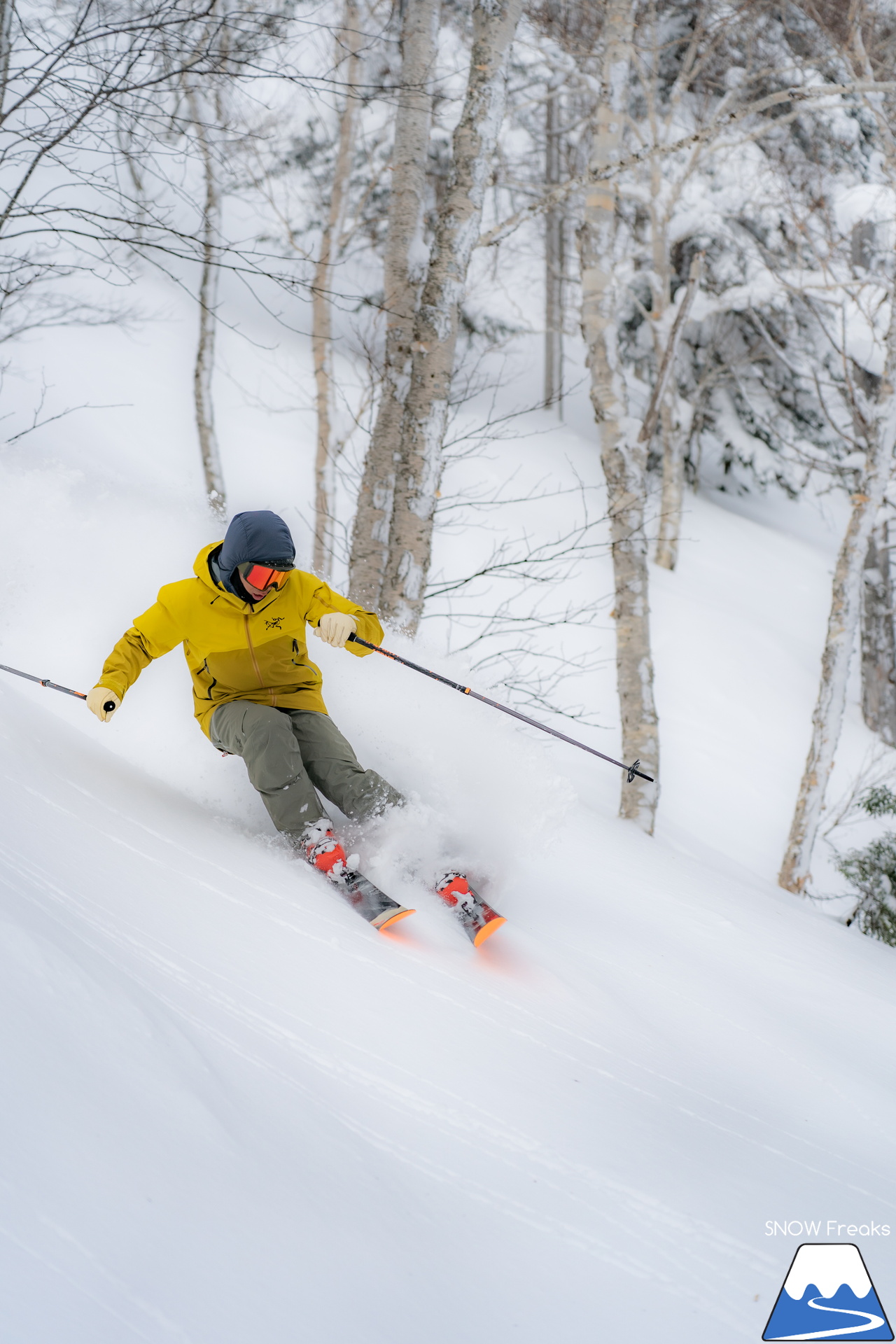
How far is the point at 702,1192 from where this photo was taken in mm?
1745

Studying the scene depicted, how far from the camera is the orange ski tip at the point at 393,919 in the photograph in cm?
262

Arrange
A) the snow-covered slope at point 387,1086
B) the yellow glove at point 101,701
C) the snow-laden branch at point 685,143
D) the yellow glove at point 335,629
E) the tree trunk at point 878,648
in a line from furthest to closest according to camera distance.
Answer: the tree trunk at point 878,648 < the snow-laden branch at point 685,143 < the yellow glove at point 335,629 < the yellow glove at point 101,701 < the snow-covered slope at point 387,1086

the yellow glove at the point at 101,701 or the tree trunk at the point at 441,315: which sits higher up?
the tree trunk at the point at 441,315

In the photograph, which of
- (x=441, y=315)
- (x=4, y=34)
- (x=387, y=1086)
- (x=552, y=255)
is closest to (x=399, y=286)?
(x=441, y=315)

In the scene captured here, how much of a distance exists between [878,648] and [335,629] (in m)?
10.1

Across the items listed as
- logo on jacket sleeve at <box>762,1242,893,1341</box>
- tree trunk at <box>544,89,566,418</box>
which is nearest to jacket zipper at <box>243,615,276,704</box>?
logo on jacket sleeve at <box>762,1242,893,1341</box>

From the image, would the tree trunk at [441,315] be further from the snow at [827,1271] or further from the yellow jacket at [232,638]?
the snow at [827,1271]

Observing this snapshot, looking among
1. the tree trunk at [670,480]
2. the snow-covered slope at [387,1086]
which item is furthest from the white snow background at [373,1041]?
the tree trunk at [670,480]

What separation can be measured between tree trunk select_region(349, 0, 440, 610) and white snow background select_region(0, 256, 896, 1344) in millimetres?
1186

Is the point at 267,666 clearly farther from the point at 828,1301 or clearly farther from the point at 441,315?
the point at 828,1301

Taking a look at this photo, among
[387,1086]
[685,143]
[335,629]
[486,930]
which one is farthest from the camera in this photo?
[685,143]

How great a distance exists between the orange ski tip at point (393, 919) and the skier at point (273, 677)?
0.07 m

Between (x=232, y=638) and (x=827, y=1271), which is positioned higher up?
(x=232, y=638)

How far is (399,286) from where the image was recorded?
16.4ft
